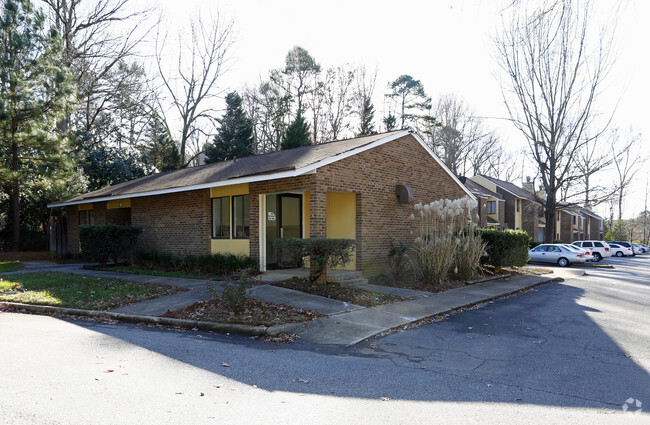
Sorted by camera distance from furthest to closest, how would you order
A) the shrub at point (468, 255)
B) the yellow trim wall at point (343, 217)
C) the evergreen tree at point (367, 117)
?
the evergreen tree at point (367, 117), the shrub at point (468, 255), the yellow trim wall at point (343, 217)

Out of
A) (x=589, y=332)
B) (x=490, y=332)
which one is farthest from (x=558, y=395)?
(x=589, y=332)

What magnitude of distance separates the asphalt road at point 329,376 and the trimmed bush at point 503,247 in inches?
286

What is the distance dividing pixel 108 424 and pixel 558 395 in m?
4.32

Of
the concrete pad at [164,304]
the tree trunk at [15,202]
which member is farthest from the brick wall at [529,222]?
the tree trunk at [15,202]

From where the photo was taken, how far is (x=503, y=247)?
15172 millimetres

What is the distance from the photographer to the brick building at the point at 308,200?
38.1 feet

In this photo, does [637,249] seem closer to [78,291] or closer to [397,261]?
[397,261]

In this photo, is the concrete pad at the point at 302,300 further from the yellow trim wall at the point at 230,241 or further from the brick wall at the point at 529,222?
the brick wall at the point at 529,222

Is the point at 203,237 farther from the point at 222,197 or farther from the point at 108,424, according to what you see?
the point at 108,424

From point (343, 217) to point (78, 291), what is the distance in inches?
296

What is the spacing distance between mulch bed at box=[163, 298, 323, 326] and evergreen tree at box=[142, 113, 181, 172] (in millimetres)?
23693

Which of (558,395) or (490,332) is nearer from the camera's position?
(558,395)

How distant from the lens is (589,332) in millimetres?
7328

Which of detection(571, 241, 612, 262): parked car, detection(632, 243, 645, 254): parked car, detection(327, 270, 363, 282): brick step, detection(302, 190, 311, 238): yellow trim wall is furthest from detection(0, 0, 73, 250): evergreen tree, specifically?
detection(632, 243, 645, 254): parked car
